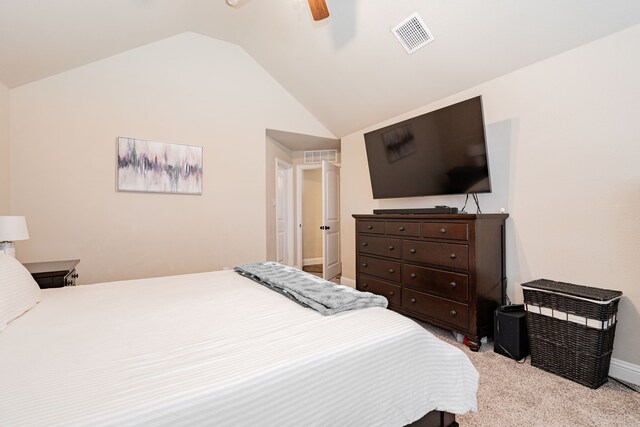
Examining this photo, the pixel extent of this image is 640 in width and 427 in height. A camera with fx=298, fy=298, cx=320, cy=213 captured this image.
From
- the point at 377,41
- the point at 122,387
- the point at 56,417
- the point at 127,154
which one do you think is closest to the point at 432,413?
the point at 122,387

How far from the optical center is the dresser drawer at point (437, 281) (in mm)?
2434

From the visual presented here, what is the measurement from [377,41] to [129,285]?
118 inches

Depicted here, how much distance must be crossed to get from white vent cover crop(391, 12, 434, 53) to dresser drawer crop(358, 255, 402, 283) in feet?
6.80

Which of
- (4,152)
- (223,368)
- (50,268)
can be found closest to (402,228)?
(223,368)

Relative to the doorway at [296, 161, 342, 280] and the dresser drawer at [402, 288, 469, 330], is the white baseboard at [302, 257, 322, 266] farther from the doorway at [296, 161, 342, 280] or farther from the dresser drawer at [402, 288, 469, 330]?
the dresser drawer at [402, 288, 469, 330]

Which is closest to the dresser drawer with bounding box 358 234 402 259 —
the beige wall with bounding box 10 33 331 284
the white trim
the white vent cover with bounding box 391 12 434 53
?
the beige wall with bounding box 10 33 331 284

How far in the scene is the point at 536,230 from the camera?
2.47 metres

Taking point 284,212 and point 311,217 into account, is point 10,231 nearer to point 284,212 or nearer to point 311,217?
point 284,212

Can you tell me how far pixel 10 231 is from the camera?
7.29 feet

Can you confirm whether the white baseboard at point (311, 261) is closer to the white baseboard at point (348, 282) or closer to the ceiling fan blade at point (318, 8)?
the white baseboard at point (348, 282)

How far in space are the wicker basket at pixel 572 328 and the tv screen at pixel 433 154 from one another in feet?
3.12

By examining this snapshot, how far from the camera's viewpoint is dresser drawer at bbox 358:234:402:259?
3.01 metres

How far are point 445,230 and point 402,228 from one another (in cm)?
47

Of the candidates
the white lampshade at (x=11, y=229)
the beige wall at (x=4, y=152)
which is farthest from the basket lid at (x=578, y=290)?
the beige wall at (x=4, y=152)
